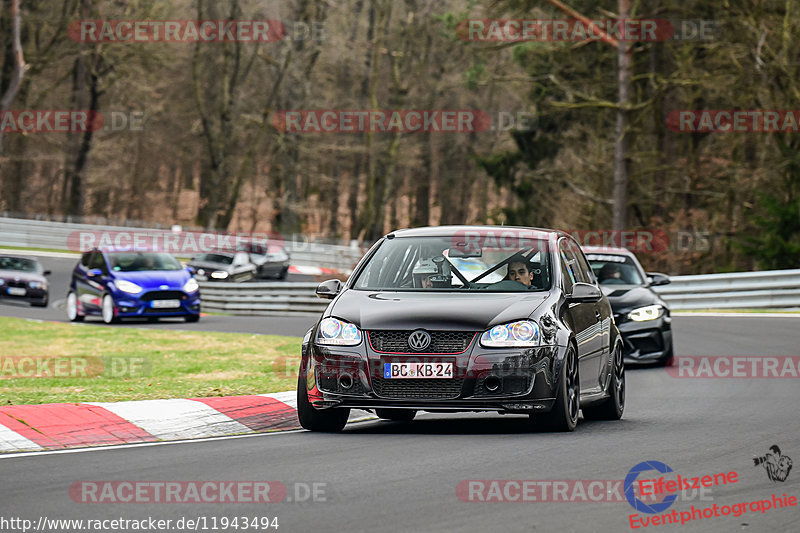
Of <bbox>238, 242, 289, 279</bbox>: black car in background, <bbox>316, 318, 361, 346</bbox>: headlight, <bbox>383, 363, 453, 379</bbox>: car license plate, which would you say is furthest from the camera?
<bbox>238, 242, 289, 279</bbox>: black car in background

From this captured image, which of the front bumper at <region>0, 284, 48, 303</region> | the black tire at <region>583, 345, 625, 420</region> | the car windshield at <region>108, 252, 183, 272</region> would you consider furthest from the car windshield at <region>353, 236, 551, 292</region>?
the front bumper at <region>0, 284, 48, 303</region>

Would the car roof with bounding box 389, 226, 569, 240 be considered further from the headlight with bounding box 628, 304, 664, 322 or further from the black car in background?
the black car in background

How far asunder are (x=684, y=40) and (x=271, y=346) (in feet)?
75.0

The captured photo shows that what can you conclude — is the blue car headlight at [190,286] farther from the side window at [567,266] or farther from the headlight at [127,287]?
the side window at [567,266]

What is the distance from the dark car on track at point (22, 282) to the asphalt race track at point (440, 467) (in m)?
23.0

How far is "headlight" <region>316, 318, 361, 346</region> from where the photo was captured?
31.2ft

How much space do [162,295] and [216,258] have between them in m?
18.4

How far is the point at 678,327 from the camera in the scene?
79.9 ft

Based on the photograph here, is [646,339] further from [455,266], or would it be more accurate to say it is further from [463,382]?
[463,382]

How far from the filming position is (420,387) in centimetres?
930

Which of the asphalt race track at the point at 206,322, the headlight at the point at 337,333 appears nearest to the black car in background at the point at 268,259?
the asphalt race track at the point at 206,322

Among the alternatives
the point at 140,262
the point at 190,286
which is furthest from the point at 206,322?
the point at 140,262

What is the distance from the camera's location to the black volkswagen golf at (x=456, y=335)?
9.29m

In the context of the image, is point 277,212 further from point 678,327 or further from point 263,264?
point 678,327
